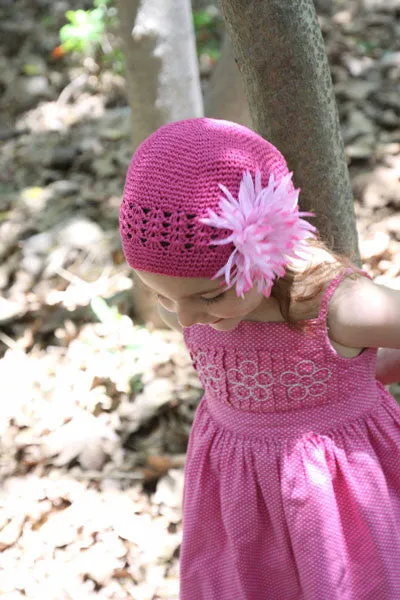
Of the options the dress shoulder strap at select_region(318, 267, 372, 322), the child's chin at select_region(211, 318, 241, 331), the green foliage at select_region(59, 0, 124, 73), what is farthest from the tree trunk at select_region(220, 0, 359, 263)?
the green foliage at select_region(59, 0, 124, 73)

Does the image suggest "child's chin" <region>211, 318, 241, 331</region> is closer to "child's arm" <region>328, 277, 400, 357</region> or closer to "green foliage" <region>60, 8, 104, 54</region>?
"child's arm" <region>328, 277, 400, 357</region>

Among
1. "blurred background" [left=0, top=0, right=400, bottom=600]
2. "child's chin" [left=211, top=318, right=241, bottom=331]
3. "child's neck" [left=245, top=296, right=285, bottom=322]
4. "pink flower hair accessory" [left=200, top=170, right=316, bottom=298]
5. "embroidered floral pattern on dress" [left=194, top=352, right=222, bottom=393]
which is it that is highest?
"pink flower hair accessory" [left=200, top=170, right=316, bottom=298]

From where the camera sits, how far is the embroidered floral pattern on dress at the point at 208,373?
5.54ft

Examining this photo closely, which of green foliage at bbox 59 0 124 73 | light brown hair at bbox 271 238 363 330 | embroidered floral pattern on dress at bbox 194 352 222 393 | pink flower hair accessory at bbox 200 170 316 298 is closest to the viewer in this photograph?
pink flower hair accessory at bbox 200 170 316 298

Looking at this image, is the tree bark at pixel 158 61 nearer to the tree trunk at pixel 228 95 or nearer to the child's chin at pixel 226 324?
the tree trunk at pixel 228 95

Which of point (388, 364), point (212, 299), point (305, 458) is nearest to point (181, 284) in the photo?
point (212, 299)

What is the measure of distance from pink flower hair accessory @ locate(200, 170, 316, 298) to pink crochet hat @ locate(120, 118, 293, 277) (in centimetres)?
2

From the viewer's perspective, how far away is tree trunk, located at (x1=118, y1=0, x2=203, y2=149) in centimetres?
257

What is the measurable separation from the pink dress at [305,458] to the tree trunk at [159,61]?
4.03ft

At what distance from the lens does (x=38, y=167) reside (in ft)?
13.5

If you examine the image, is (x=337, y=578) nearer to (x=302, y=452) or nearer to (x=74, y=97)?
(x=302, y=452)

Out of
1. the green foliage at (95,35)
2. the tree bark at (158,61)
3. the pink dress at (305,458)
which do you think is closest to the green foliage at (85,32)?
the green foliage at (95,35)

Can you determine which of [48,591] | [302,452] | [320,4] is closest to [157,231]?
[302,452]

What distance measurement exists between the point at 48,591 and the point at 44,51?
399 centimetres
